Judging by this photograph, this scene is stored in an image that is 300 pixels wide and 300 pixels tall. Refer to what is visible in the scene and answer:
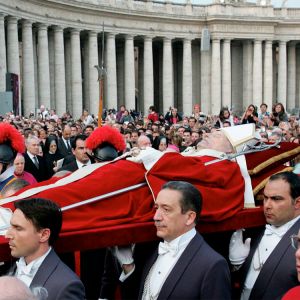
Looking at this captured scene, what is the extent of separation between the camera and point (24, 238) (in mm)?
5422

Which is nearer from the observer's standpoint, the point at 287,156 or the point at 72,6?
the point at 287,156

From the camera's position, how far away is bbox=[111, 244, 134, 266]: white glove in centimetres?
655

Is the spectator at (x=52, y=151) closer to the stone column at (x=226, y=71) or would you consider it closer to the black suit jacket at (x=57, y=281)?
the black suit jacket at (x=57, y=281)

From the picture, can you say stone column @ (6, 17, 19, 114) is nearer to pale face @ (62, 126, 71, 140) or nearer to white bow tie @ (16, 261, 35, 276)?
pale face @ (62, 126, 71, 140)

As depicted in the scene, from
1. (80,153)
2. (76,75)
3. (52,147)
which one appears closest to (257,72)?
(76,75)

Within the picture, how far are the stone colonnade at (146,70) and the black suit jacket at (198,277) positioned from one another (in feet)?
139

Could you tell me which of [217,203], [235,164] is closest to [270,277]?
[217,203]

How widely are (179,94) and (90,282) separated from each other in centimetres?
6385

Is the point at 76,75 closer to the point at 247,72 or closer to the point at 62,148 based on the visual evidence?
the point at 247,72

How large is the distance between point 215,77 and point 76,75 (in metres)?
17.3

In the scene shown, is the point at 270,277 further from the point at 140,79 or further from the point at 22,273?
the point at 140,79

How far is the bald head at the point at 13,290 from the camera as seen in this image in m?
3.34

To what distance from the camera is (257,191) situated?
748 centimetres

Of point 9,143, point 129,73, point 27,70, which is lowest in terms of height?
point 9,143
